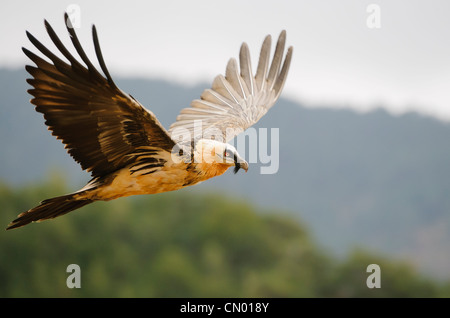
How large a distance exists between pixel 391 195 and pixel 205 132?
473 feet

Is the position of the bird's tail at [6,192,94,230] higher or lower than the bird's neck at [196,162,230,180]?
lower

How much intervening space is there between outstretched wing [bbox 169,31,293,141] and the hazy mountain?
4290 inches

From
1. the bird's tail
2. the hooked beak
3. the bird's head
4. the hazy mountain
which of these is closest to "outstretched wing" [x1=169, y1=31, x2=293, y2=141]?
the bird's head

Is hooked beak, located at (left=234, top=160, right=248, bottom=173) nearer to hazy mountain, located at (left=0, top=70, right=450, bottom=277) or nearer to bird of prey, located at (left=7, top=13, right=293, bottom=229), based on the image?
bird of prey, located at (left=7, top=13, right=293, bottom=229)

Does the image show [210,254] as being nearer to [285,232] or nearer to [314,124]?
[285,232]

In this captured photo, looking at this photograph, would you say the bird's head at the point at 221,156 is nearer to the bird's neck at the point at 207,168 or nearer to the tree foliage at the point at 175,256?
the bird's neck at the point at 207,168

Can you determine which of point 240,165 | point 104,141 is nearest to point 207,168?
point 240,165

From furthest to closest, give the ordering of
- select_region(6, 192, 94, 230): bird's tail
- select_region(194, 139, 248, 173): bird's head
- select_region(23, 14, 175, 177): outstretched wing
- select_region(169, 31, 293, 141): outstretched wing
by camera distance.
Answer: select_region(169, 31, 293, 141): outstretched wing, select_region(194, 139, 248, 173): bird's head, select_region(6, 192, 94, 230): bird's tail, select_region(23, 14, 175, 177): outstretched wing

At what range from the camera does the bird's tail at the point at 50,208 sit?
24.7ft

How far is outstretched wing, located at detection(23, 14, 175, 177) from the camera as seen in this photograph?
698 centimetres

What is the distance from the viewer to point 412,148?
164000mm

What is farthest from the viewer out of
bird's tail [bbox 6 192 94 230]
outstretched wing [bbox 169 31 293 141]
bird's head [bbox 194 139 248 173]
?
Answer: outstretched wing [bbox 169 31 293 141]

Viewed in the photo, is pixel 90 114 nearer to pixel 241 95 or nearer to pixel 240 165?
pixel 240 165
